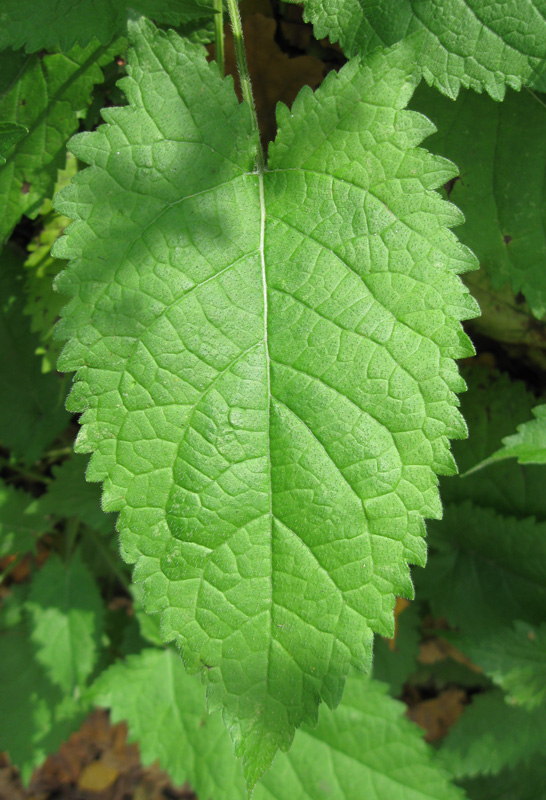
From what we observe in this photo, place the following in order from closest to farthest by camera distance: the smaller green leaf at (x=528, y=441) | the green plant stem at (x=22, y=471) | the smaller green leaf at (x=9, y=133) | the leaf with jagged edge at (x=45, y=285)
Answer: the smaller green leaf at (x=9, y=133) → the smaller green leaf at (x=528, y=441) → the leaf with jagged edge at (x=45, y=285) → the green plant stem at (x=22, y=471)

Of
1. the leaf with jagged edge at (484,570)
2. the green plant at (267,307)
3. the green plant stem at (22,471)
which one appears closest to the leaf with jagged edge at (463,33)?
the green plant at (267,307)

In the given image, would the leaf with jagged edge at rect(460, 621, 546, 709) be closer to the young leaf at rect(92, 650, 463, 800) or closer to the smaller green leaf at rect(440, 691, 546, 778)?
the smaller green leaf at rect(440, 691, 546, 778)

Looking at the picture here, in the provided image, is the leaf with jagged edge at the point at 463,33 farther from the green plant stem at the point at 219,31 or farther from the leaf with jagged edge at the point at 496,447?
the leaf with jagged edge at the point at 496,447

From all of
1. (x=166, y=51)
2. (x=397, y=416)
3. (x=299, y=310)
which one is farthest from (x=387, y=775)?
(x=166, y=51)

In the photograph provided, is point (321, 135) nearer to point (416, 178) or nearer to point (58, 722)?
point (416, 178)

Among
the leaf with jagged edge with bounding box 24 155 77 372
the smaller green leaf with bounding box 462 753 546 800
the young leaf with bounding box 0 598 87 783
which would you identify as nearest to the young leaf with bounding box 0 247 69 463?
the leaf with jagged edge with bounding box 24 155 77 372

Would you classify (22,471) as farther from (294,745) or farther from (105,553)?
(294,745)
